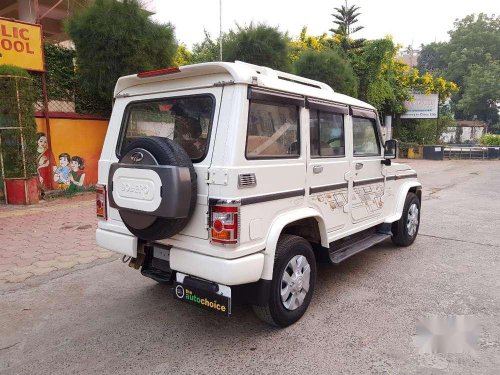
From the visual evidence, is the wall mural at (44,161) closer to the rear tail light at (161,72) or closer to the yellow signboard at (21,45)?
the yellow signboard at (21,45)

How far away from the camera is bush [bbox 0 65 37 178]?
8258 millimetres

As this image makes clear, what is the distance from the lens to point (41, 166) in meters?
9.58

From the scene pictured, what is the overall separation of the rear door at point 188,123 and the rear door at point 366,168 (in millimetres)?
1900

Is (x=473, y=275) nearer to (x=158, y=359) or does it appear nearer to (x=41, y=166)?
(x=158, y=359)

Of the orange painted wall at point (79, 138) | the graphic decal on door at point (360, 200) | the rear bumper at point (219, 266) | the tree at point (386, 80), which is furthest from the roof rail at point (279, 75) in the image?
the tree at point (386, 80)

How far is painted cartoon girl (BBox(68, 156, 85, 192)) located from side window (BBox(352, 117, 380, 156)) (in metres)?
8.14

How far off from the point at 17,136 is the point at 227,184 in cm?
759

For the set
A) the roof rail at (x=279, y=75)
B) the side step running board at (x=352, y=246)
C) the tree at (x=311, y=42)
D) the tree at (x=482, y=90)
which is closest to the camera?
the roof rail at (x=279, y=75)

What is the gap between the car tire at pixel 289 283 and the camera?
320 cm

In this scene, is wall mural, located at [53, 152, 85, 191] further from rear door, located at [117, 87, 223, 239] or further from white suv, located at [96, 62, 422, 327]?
rear door, located at [117, 87, 223, 239]

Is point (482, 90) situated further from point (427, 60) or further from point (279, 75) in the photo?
point (279, 75)

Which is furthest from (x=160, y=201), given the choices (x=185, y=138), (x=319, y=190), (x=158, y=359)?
(x=319, y=190)

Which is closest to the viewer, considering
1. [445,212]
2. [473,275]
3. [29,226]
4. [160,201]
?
[160,201]

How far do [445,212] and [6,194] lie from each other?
9.78 m
